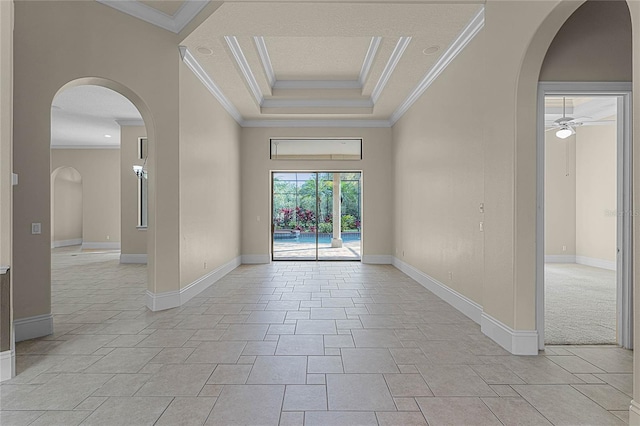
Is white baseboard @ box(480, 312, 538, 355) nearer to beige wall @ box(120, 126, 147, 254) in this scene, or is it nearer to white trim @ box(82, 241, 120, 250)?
beige wall @ box(120, 126, 147, 254)

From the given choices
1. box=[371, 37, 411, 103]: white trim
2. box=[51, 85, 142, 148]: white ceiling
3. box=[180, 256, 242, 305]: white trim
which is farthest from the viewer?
box=[51, 85, 142, 148]: white ceiling

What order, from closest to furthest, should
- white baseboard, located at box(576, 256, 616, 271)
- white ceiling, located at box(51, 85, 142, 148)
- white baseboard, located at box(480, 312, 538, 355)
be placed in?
white baseboard, located at box(480, 312, 538, 355) < white ceiling, located at box(51, 85, 142, 148) < white baseboard, located at box(576, 256, 616, 271)

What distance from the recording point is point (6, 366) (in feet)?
8.94

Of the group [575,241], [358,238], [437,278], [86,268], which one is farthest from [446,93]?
[86,268]

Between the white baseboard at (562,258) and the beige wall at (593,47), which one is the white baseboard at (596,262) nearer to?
the white baseboard at (562,258)

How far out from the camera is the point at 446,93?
507cm

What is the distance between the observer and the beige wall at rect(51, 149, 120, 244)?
11836mm

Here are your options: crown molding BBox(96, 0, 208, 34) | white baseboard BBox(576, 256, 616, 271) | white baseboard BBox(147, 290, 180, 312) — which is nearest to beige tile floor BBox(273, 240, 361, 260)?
white baseboard BBox(147, 290, 180, 312)

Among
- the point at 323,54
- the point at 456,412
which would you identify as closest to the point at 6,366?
the point at 456,412

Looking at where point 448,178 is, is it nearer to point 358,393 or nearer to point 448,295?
point 448,295

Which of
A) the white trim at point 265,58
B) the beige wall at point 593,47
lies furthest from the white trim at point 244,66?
the beige wall at point 593,47

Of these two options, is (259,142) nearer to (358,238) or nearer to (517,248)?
(358,238)

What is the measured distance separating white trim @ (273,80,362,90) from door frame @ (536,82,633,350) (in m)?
4.76

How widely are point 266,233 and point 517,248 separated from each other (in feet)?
21.0
